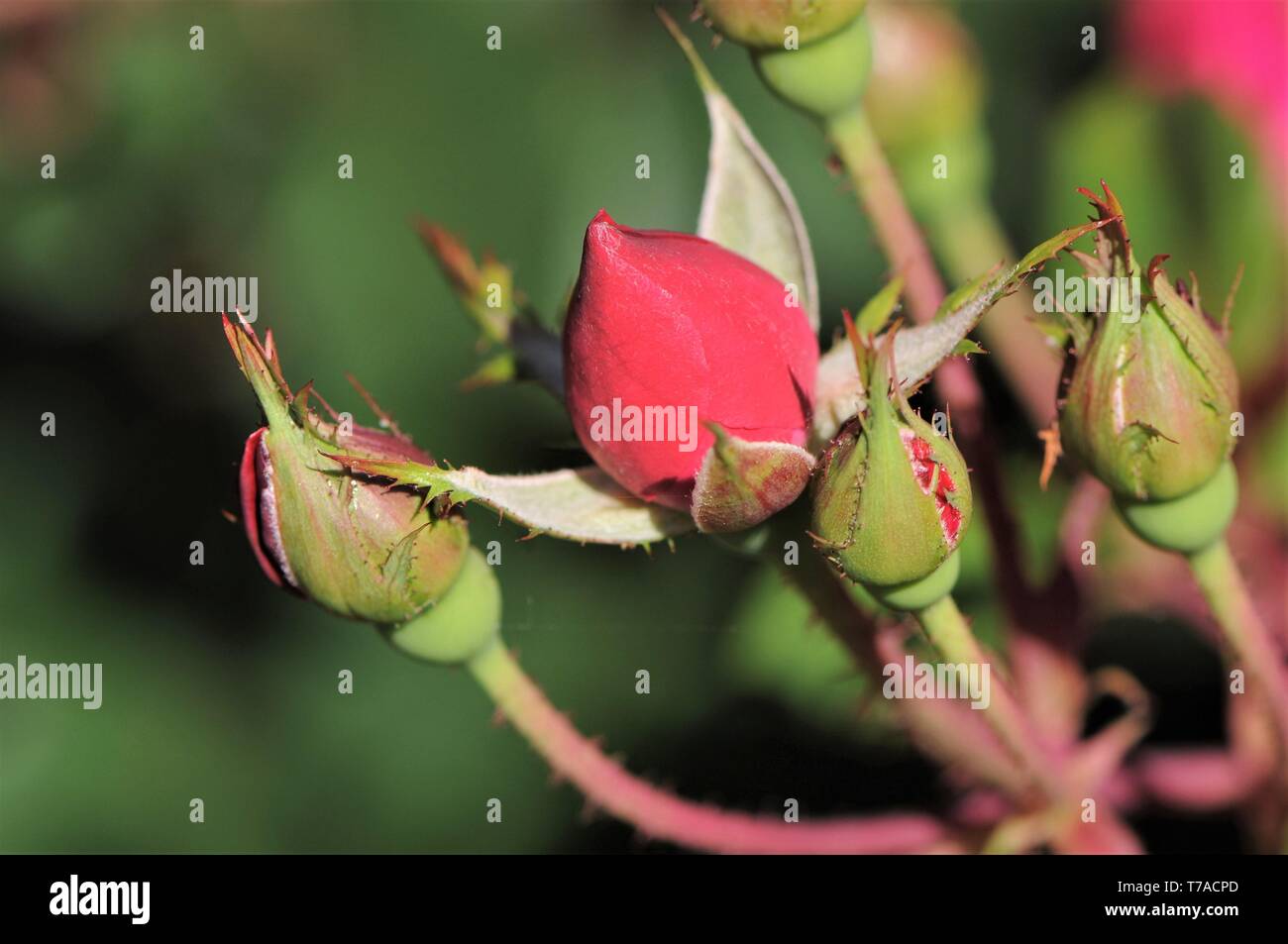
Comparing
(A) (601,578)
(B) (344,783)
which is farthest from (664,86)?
(B) (344,783)

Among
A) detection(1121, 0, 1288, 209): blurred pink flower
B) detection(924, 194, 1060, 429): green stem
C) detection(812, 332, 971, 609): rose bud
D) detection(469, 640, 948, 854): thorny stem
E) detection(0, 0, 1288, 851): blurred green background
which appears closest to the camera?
detection(812, 332, 971, 609): rose bud

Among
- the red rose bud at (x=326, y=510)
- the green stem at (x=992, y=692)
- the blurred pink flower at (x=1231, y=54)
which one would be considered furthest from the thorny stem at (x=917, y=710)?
the blurred pink flower at (x=1231, y=54)

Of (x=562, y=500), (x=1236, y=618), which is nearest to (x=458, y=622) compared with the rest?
(x=562, y=500)

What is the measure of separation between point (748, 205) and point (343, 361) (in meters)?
0.81

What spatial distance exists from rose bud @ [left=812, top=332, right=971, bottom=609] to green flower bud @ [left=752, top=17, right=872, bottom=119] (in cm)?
27

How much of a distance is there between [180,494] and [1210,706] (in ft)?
3.85

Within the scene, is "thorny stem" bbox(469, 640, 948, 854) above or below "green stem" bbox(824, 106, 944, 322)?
below

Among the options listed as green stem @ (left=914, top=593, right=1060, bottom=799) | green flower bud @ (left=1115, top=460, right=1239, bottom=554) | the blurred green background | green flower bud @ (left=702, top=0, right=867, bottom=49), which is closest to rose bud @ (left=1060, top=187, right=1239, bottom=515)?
green flower bud @ (left=1115, top=460, right=1239, bottom=554)

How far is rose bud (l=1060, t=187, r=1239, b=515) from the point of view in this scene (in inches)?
29.2

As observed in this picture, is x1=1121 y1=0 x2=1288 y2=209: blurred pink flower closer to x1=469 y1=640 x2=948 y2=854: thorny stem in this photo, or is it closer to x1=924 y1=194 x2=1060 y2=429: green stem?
x1=924 y1=194 x2=1060 y2=429: green stem

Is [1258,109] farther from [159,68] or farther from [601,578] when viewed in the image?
[159,68]

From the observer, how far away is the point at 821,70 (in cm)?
90

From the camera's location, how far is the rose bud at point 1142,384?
0.74m

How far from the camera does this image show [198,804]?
1457 millimetres
